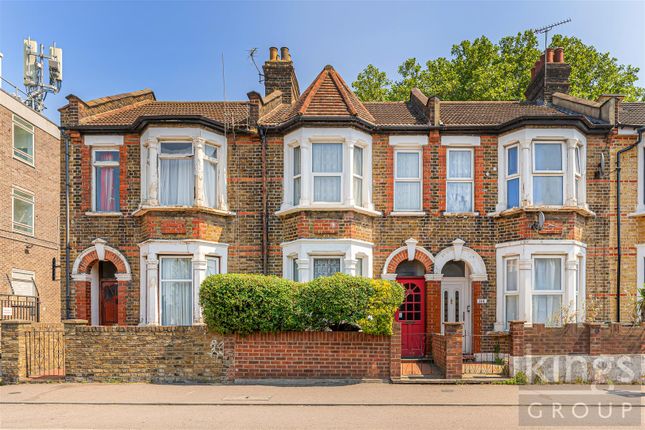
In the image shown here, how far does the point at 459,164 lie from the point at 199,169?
760 cm

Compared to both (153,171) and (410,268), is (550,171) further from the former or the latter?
(153,171)

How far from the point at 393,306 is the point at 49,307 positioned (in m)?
18.5

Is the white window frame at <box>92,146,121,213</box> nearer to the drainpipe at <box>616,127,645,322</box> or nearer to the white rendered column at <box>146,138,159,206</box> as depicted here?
the white rendered column at <box>146,138,159,206</box>

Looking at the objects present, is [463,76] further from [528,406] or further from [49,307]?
[49,307]

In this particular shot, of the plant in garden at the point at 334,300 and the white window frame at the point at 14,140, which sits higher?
the white window frame at the point at 14,140

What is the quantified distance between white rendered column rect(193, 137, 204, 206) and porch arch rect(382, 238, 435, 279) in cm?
562

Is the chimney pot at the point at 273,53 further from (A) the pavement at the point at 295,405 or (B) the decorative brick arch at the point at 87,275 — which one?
(A) the pavement at the point at 295,405

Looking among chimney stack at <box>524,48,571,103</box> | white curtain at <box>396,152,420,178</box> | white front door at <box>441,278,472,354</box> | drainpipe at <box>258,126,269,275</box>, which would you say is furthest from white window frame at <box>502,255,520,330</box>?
drainpipe at <box>258,126,269,275</box>

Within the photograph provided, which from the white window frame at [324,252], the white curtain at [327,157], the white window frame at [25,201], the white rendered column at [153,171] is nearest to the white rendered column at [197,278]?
the white rendered column at [153,171]

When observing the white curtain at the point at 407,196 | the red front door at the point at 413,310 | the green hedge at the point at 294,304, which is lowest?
the red front door at the point at 413,310

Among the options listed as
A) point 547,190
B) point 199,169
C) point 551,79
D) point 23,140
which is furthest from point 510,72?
point 23,140

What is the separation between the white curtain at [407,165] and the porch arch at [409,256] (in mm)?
1966

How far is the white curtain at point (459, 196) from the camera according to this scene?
15.5 meters

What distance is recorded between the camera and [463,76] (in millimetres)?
27578
